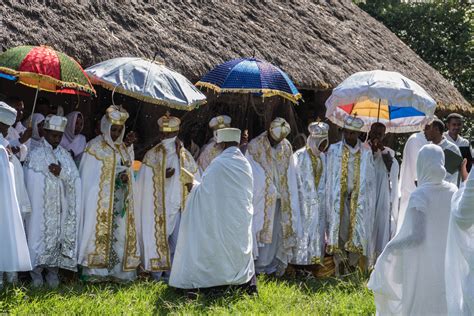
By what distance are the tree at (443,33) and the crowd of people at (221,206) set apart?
8546mm

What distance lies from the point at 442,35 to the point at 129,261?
12.1 m

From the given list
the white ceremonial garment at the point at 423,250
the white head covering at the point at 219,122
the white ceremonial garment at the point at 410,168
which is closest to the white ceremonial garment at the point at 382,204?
the white ceremonial garment at the point at 410,168

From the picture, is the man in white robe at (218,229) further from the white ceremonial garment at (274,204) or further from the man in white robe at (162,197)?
the white ceremonial garment at (274,204)

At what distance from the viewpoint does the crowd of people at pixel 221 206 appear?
6402 millimetres

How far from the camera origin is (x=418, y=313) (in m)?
6.30

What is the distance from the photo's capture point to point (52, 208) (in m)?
8.48

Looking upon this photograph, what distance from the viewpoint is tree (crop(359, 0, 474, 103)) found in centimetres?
1886

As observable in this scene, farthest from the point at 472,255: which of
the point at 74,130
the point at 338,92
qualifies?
the point at 74,130

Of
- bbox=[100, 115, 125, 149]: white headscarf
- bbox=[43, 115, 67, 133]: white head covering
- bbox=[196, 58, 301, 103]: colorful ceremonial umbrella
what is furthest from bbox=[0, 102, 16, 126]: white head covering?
bbox=[196, 58, 301, 103]: colorful ceremonial umbrella

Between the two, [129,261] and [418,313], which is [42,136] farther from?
[418,313]

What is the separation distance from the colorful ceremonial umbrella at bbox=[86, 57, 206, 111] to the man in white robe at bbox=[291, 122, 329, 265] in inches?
75.4

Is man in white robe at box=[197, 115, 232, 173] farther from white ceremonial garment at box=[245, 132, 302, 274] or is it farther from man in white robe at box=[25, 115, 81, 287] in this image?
man in white robe at box=[25, 115, 81, 287]

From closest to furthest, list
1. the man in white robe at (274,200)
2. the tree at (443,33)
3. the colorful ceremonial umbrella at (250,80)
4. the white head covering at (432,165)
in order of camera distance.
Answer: the white head covering at (432,165)
the colorful ceremonial umbrella at (250,80)
the man in white robe at (274,200)
the tree at (443,33)

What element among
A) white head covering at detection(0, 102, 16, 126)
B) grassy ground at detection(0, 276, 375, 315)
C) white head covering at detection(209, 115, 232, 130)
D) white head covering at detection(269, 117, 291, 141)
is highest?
white head covering at detection(0, 102, 16, 126)
